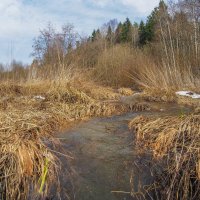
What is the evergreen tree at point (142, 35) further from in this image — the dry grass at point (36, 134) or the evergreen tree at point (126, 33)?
the dry grass at point (36, 134)

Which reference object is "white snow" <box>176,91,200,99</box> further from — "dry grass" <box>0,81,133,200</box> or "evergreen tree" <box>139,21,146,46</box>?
"evergreen tree" <box>139,21,146,46</box>

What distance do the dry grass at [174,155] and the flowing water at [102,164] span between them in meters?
0.21

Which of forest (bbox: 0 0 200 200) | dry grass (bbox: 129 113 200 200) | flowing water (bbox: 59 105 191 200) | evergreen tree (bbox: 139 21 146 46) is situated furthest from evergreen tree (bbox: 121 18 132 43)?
dry grass (bbox: 129 113 200 200)

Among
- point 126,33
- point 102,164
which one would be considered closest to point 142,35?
point 126,33

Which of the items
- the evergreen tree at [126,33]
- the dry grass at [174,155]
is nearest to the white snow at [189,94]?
the dry grass at [174,155]

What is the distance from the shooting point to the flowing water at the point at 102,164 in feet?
10.3

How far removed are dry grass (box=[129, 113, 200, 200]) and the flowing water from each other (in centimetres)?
21

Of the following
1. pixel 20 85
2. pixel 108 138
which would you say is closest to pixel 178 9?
pixel 20 85

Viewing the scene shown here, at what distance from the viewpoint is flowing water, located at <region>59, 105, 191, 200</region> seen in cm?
314

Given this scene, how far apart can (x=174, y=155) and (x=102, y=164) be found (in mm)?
994

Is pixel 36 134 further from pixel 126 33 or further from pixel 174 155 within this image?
pixel 126 33

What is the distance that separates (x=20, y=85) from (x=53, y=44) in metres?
1.93

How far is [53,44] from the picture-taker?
11047mm

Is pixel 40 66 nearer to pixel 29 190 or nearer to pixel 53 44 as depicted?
pixel 53 44
